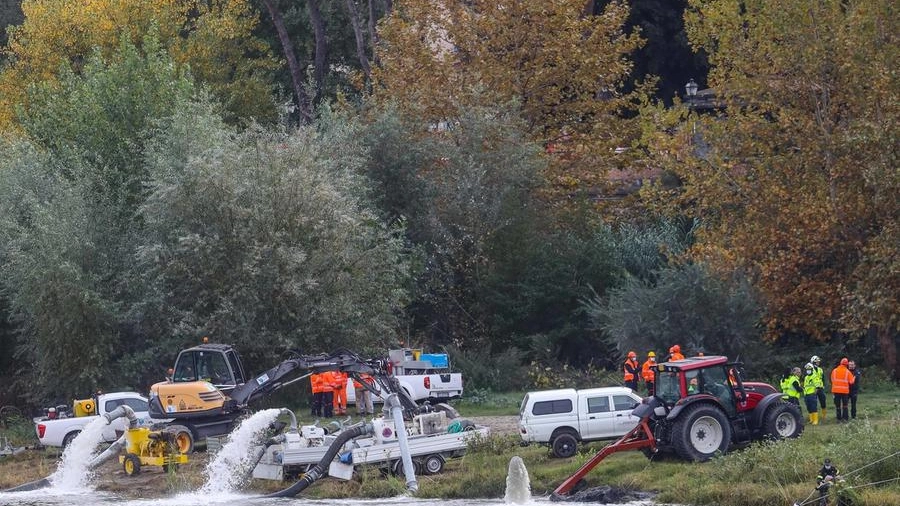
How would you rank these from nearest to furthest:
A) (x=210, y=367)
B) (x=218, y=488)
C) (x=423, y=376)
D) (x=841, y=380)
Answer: (x=218, y=488) → (x=841, y=380) → (x=210, y=367) → (x=423, y=376)

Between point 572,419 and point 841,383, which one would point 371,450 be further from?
point 841,383

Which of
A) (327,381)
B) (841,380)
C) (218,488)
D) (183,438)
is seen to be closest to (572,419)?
(841,380)

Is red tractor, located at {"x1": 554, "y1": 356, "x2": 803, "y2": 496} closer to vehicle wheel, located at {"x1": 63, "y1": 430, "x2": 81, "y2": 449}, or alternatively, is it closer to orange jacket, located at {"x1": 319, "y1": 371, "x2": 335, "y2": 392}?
orange jacket, located at {"x1": 319, "y1": 371, "x2": 335, "y2": 392}

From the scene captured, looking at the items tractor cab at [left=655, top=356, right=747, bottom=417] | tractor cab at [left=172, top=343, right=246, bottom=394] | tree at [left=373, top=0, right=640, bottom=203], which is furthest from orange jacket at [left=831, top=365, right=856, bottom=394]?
tree at [left=373, top=0, right=640, bottom=203]

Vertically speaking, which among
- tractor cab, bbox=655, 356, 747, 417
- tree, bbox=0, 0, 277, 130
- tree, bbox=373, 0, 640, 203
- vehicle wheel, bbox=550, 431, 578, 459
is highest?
tree, bbox=0, 0, 277, 130

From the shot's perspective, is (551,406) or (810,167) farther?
(810,167)

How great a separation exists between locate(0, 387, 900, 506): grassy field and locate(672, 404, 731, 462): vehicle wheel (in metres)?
0.27

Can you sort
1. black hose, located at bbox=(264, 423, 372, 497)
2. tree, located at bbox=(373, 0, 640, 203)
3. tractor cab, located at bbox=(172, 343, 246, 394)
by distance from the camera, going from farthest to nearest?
tree, located at bbox=(373, 0, 640, 203) → tractor cab, located at bbox=(172, 343, 246, 394) → black hose, located at bbox=(264, 423, 372, 497)

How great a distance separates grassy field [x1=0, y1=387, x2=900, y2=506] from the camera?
20703 millimetres

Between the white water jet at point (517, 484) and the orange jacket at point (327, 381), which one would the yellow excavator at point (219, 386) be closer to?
the orange jacket at point (327, 381)

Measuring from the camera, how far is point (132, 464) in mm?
27625

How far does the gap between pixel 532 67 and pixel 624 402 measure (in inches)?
894

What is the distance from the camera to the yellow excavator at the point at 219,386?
88.7 ft

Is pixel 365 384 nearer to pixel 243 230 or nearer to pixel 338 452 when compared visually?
pixel 338 452
